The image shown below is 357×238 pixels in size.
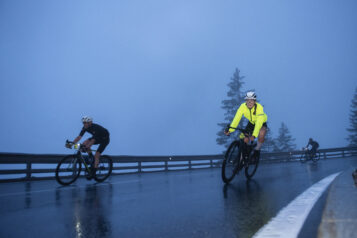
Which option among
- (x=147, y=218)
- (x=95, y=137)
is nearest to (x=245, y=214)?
(x=147, y=218)

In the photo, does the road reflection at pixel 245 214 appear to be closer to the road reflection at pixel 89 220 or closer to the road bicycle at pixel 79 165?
the road reflection at pixel 89 220

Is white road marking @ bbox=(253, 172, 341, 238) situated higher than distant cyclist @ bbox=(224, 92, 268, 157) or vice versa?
distant cyclist @ bbox=(224, 92, 268, 157)

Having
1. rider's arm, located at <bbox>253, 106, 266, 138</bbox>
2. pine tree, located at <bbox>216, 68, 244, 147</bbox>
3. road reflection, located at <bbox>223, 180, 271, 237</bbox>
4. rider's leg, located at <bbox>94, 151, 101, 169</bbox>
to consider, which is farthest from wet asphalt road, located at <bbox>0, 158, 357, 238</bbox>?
pine tree, located at <bbox>216, 68, 244, 147</bbox>

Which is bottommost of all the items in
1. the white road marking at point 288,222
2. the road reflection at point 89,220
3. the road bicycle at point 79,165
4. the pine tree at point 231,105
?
the road reflection at point 89,220

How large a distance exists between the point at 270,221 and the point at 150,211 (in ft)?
5.30

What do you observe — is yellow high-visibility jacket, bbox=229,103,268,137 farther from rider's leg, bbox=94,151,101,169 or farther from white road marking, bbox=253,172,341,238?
rider's leg, bbox=94,151,101,169

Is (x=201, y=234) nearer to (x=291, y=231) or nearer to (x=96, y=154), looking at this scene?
(x=291, y=231)

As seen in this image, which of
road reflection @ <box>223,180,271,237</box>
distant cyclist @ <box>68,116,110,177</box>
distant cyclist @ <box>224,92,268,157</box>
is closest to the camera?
road reflection @ <box>223,180,271,237</box>

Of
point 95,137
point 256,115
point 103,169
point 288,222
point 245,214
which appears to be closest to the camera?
point 288,222

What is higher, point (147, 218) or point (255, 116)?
point (255, 116)

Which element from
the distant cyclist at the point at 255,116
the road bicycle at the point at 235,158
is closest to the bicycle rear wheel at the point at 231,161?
the road bicycle at the point at 235,158

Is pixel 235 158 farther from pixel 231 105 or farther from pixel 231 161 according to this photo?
pixel 231 105

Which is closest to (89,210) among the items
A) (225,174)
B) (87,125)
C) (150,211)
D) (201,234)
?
(150,211)

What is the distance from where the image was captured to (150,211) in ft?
12.4
